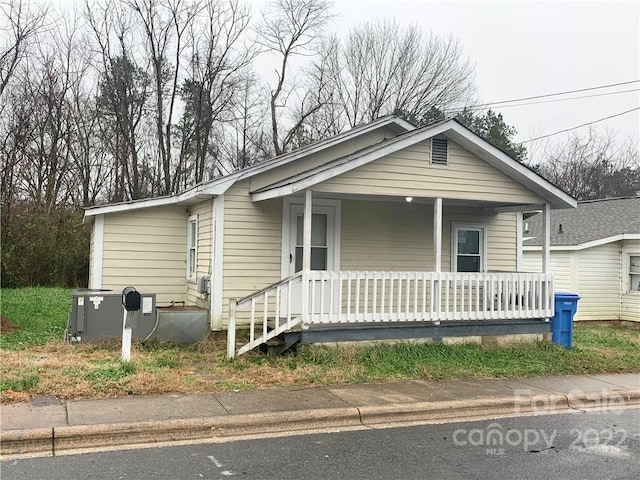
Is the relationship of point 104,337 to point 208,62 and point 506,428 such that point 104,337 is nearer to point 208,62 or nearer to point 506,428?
point 506,428

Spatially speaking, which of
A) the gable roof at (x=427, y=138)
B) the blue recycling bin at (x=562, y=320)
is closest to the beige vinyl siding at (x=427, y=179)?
the gable roof at (x=427, y=138)

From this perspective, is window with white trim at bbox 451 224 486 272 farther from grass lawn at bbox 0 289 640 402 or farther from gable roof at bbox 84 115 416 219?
gable roof at bbox 84 115 416 219

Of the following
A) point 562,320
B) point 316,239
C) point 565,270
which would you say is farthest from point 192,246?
point 565,270

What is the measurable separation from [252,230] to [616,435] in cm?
650

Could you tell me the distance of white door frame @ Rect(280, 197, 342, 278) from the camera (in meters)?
10.5

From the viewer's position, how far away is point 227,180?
9.80 m

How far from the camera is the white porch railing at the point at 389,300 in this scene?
28.3ft

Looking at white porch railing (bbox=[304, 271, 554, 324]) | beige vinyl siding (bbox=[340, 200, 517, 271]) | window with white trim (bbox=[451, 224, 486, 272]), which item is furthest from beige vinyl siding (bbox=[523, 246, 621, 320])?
white porch railing (bbox=[304, 271, 554, 324])

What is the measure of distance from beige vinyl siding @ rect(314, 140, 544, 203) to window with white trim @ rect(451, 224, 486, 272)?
1.77m

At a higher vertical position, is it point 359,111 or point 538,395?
point 359,111

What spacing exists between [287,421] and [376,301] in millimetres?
4542

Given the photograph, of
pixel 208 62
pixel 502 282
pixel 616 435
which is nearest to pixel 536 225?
pixel 502 282

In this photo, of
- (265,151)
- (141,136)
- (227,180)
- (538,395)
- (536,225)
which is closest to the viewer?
(538,395)

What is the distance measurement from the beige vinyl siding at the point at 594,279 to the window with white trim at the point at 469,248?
564 cm
